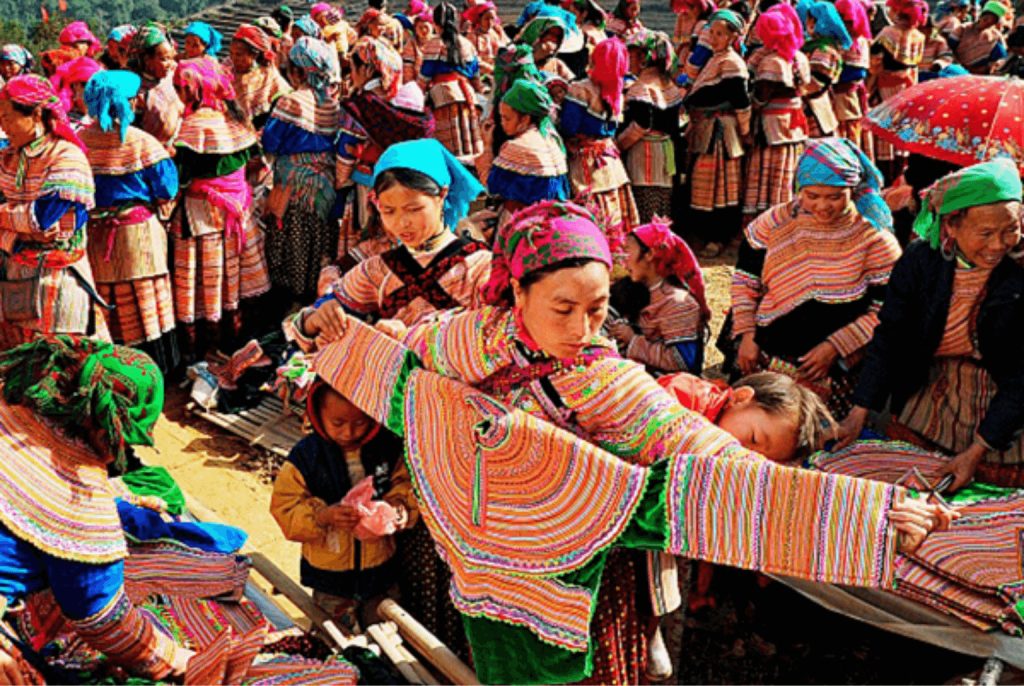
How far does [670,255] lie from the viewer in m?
4.25

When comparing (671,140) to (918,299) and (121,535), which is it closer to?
(918,299)

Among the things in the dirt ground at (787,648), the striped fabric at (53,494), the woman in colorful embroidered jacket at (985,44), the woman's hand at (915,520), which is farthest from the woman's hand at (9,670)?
the woman in colorful embroidered jacket at (985,44)

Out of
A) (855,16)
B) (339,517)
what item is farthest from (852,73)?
(339,517)

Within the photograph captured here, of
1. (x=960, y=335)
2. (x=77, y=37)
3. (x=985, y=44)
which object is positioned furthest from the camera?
(x=985, y=44)

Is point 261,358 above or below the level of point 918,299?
below

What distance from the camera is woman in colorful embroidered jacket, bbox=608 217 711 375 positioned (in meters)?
4.24

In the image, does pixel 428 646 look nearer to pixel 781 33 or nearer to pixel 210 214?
pixel 210 214

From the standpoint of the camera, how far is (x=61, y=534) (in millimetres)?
2098

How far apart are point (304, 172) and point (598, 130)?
202 centimetres

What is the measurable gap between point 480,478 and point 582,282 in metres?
0.55

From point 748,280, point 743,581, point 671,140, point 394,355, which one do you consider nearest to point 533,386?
point 394,355

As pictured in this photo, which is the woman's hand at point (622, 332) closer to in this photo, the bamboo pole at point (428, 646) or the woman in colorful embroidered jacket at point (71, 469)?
the bamboo pole at point (428, 646)

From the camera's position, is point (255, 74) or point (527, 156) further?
point (255, 74)

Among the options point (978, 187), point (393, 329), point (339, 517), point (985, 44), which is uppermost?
point (978, 187)
